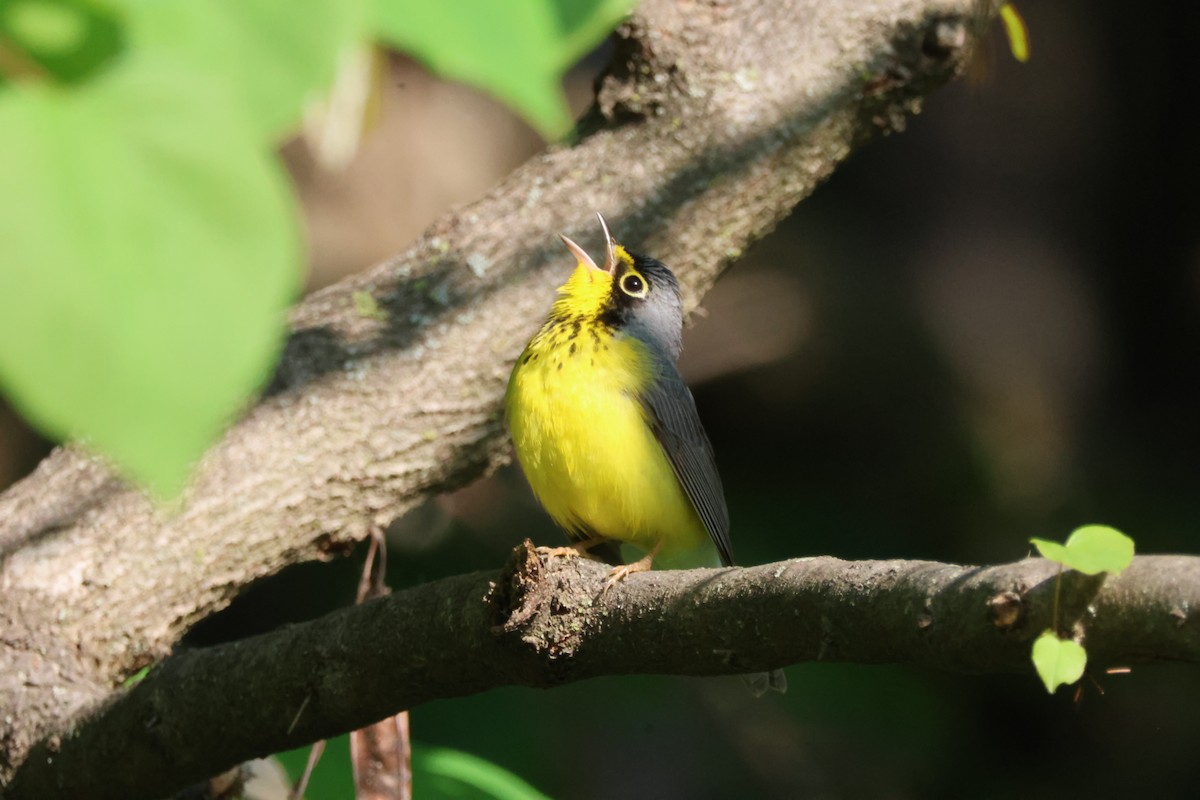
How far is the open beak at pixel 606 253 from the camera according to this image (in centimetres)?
437

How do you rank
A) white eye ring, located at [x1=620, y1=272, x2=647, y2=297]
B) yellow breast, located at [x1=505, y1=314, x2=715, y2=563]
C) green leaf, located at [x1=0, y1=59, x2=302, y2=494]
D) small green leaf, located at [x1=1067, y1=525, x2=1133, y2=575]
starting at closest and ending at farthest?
1. green leaf, located at [x1=0, y1=59, x2=302, y2=494]
2. small green leaf, located at [x1=1067, y1=525, x2=1133, y2=575]
3. yellow breast, located at [x1=505, y1=314, x2=715, y2=563]
4. white eye ring, located at [x1=620, y1=272, x2=647, y2=297]

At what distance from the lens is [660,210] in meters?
4.46

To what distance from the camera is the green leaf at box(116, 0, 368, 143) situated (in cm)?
77

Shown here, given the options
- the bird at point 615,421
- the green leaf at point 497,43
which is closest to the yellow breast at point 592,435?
the bird at point 615,421

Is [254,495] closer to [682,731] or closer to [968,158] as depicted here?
[682,731]

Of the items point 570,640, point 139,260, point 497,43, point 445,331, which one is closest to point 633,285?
point 445,331

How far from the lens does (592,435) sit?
14.5 ft

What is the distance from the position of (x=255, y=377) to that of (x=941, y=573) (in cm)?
159

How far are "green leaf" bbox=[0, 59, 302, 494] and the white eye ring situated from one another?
4070 mm

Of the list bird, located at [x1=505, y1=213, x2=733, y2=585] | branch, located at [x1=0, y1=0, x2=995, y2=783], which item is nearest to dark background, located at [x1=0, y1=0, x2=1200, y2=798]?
bird, located at [x1=505, y1=213, x2=733, y2=585]

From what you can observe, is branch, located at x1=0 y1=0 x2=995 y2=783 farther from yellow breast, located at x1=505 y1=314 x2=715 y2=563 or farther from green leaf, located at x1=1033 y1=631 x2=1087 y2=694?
green leaf, located at x1=1033 y1=631 x2=1087 y2=694

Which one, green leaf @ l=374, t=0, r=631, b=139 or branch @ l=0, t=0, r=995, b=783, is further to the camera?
branch @ l=0, t=0, r=995, b=783

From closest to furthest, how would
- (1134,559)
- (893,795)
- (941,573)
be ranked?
1. (1134,559)
2. (941,573)
3. (893,795)

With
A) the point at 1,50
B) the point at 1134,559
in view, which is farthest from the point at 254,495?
the point at 1,50
